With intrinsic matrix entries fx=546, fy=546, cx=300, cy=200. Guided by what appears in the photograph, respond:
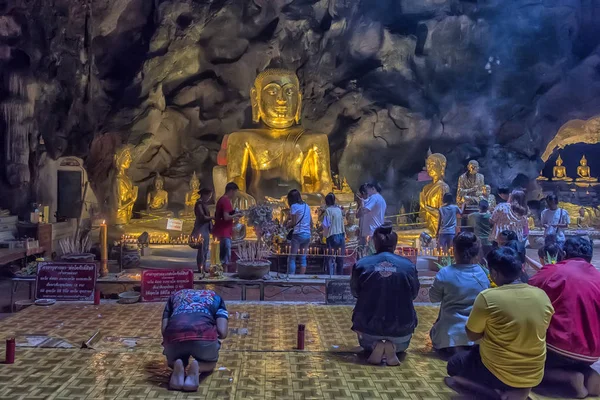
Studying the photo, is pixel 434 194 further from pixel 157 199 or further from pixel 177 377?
pixel 177 377

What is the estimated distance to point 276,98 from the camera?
32.6 feet

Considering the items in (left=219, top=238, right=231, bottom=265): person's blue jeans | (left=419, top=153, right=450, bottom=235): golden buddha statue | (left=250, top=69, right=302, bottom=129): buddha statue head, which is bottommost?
(left=219, top=238, right=231, bottom=265): person's blue jeans

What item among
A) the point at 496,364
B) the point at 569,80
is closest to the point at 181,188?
the point at 569,80

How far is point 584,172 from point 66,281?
16854mm

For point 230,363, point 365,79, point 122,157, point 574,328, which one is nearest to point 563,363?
point 574,328

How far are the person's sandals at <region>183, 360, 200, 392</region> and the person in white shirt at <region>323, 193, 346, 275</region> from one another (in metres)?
3.36

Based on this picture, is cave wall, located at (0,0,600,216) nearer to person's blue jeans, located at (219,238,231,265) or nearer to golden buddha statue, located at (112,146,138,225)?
golden buddha statue, located at (112,146,138,225)

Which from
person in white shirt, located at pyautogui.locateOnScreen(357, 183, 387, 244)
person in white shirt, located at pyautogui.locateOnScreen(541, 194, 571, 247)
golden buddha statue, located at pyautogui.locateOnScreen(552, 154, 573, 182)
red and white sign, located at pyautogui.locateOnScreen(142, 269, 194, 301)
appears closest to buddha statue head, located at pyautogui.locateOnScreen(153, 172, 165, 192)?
person in white shirt, located at pyautogui.locateOnScreen(357, 183, 387, 244)

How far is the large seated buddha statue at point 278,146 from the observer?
32.5ft

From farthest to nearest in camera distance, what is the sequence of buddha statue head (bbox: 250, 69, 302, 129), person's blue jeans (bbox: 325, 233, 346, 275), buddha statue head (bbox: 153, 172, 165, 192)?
buddha statue head (bbox: 153, 172, 165, 192) → buddha statue head (bbox: 250, 69, 302, 129) → person's blue jeans (bbox: 325, 233, 346, 275)

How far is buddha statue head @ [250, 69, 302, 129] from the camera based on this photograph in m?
9.91

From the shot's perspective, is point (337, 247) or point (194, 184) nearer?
point (337, 247)

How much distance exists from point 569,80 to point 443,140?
12.4 feet

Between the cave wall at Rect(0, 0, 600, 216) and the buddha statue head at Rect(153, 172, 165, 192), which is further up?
the cave wall at Rect(0, 0, 600, 216)
